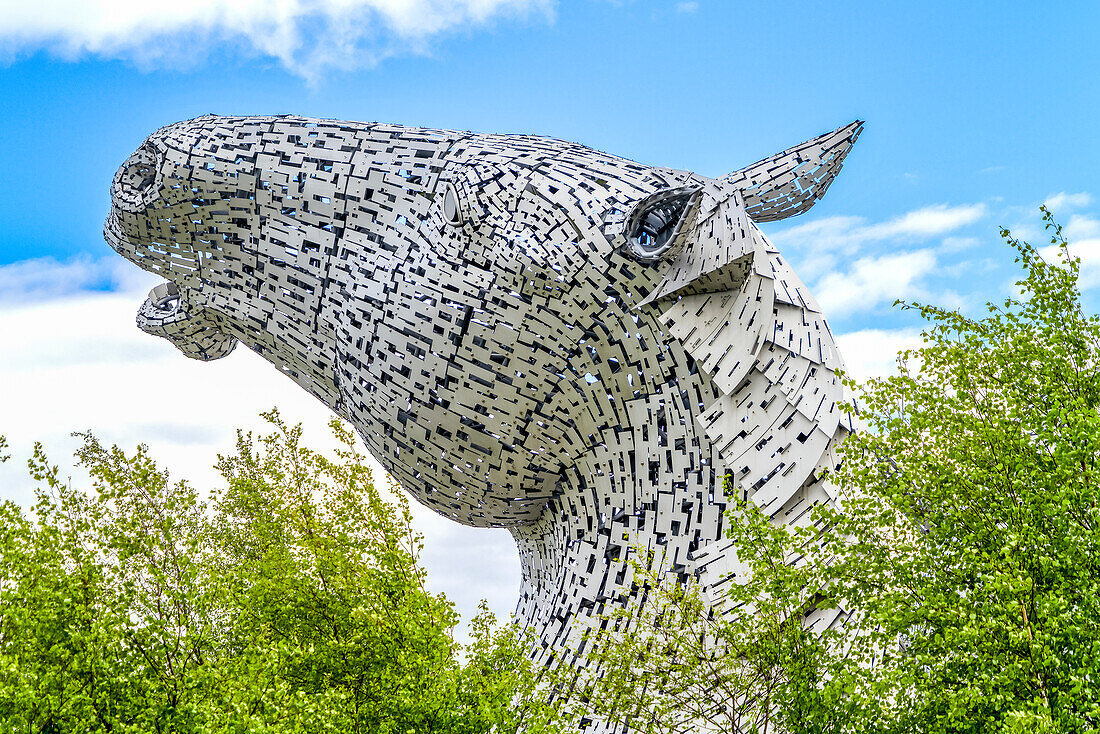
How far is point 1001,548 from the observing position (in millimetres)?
8664

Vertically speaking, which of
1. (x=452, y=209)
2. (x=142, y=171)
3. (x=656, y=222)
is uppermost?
(x=142, y=171)

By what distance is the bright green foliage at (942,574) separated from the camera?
811cm

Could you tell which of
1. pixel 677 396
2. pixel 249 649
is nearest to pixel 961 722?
pixel 677 396

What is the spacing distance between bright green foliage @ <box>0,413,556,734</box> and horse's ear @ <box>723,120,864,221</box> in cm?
567

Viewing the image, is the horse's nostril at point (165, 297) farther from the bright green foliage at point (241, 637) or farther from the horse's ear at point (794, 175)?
the horse's ear at point (794, 175)

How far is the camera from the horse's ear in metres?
12.0

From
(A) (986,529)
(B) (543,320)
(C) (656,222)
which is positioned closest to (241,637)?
(B) (543,320)

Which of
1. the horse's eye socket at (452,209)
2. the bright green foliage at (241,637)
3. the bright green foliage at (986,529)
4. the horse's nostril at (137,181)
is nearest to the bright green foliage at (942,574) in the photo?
the bright green foliage at (986,529)

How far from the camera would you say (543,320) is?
1172 centimetres

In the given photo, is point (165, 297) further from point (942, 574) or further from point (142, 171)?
point (942, 574)

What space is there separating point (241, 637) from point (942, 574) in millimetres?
7759

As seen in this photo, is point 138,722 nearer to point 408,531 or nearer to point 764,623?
point 408,531

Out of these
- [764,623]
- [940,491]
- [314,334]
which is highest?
[314,334]

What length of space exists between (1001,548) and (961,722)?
4.84 ft
